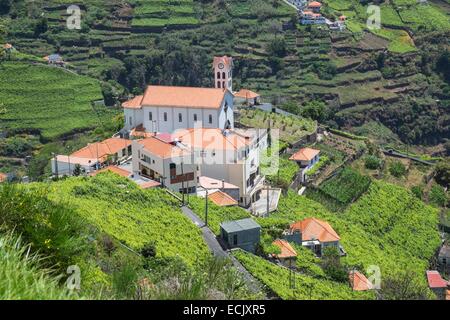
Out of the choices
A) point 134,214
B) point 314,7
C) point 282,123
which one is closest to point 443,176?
point 282,123

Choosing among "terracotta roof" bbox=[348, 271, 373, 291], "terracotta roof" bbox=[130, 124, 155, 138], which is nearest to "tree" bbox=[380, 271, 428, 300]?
"terracotta roof" bbox=[348, 271, 373, 291]

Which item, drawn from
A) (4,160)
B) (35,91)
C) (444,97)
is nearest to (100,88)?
(35,91)

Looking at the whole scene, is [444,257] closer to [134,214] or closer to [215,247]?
[215,247]

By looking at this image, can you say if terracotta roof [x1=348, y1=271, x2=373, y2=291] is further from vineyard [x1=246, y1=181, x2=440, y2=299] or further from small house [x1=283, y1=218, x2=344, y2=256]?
small house [x1=283, y1=218, x2=344, y2=256]

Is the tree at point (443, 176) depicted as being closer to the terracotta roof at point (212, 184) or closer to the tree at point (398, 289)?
the terracotta roof at point (212, 184)

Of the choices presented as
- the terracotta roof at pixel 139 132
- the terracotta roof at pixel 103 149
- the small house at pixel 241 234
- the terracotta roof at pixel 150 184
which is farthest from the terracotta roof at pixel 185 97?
the small house at pixel 241 234

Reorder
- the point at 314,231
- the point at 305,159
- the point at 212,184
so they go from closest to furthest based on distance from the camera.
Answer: the point at 314,231 < the point at 212,184 < the point at 305,159

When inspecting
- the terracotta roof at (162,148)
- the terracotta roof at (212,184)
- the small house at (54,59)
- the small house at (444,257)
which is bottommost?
the small house at (444,257)
